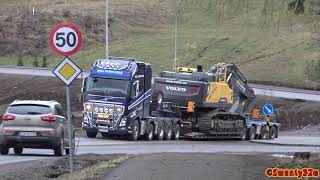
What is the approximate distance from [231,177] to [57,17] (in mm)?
94102

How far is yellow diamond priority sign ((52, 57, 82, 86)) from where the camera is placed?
17422 millimetres

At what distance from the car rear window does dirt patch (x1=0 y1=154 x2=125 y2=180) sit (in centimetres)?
217

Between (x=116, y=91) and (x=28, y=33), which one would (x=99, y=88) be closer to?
(x=116, y=91)

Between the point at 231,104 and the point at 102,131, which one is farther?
the point at 231,104

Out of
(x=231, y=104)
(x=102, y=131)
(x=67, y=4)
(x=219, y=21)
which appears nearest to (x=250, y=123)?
(x=231, y=104)

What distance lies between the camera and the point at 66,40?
55.9ft

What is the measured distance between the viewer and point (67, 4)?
120812 millimetres

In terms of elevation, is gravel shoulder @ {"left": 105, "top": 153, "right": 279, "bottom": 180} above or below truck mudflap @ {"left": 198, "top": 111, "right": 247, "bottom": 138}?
above

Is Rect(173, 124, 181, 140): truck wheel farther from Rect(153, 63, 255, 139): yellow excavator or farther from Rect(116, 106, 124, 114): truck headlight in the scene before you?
Rect(116, 106, 124, 114): truck headlight

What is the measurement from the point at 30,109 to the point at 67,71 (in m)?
7.12

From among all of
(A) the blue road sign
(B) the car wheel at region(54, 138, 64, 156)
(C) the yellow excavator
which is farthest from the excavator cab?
(B) the car wheel at region(54, 138, 64, 156)

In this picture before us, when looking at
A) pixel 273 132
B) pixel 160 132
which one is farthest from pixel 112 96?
pixel 273 132

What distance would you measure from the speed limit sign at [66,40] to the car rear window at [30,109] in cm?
746

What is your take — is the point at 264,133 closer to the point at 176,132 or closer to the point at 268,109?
the point at 268,109
